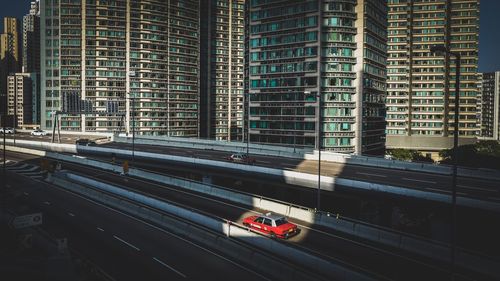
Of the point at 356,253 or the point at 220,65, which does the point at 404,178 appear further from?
the point at 220,65

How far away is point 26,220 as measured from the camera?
18.2m

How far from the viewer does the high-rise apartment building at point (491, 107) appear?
177637 mm

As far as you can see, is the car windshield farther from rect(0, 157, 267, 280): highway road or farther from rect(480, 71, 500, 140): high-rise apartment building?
rect(480, 71, 500, 140): high-rise apartment building

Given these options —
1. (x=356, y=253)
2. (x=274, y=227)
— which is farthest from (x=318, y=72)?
(x=356, y=253)

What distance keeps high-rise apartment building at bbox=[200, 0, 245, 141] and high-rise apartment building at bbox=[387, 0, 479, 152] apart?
5432 cm

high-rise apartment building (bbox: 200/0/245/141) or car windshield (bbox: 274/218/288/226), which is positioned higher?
high-rise apartment building (bbox: 200/0/245/141)

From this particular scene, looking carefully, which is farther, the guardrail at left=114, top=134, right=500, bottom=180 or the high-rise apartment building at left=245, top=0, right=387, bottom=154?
the high-rise apartment building at left=245, top=0, right=387, bottom=154

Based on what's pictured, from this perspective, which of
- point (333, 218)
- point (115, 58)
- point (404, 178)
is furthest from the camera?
point (115, 58)

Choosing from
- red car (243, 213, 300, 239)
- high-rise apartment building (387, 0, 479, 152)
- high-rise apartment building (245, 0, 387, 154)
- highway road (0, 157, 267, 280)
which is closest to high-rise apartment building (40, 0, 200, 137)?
high-rise apartment building (245, 0, 387, 154)

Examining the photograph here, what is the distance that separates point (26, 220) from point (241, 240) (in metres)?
14.2

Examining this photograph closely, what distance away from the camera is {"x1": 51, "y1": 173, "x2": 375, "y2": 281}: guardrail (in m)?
20.2

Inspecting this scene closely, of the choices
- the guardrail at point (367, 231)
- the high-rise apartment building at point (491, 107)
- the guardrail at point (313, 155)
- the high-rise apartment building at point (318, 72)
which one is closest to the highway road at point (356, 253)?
the guardrail at point (367, 231)

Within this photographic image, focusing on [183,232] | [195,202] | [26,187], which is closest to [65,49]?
[26,187]

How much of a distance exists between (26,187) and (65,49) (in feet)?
256
